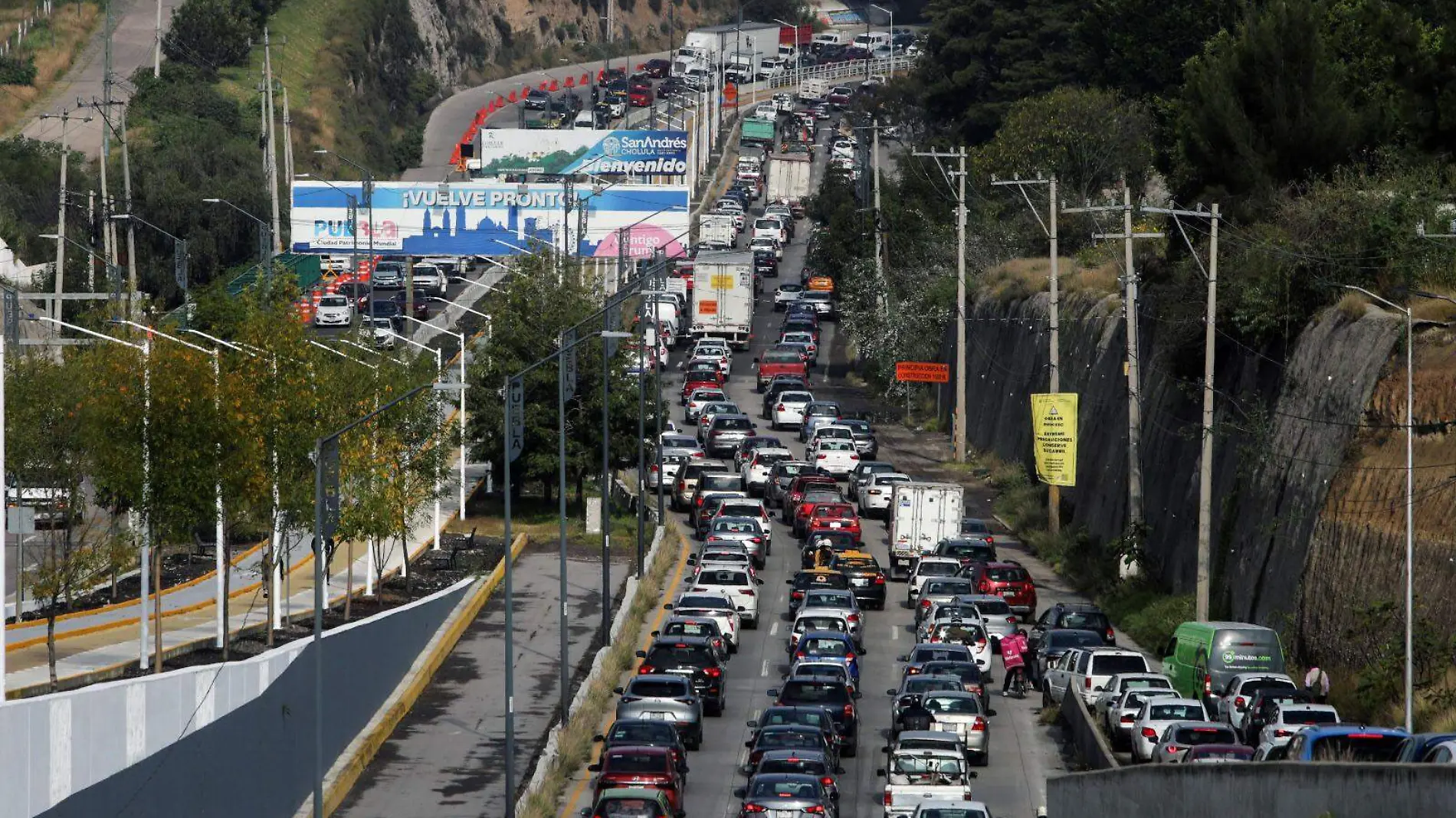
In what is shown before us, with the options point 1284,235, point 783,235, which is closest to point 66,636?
point 1284,235

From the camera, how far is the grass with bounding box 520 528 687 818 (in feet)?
110

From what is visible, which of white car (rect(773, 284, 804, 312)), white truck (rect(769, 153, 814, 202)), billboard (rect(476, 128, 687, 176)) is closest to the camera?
white car (rect(773, 284, 804, 312))

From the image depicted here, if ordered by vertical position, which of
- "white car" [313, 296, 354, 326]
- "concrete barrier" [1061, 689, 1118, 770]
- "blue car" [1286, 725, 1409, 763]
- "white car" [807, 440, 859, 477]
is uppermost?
"white car" [313, 296, 354, 326]

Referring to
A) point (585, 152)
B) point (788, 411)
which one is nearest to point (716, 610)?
point (788, 411)

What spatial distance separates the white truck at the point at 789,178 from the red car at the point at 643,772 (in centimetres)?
11813

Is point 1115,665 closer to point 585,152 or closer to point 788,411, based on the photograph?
point 788,411

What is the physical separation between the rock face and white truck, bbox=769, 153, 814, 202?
80.7m

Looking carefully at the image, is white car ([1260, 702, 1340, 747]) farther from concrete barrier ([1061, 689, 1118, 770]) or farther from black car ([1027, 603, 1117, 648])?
black car ([1027, 603, 1117, 648])

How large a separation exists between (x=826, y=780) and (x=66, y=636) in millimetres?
19250

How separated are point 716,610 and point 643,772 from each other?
12807 millimetres

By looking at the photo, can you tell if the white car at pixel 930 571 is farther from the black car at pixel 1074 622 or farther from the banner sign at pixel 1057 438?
the black car at pixel 1074 622

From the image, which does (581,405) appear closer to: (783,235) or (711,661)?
(711,661)

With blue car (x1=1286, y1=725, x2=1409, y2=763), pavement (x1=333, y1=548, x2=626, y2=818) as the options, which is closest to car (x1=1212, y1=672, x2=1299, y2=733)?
blue car (x1=1286, y1=725, x2=1409, y2=763)

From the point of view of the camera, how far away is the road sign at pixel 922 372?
74938 mm
